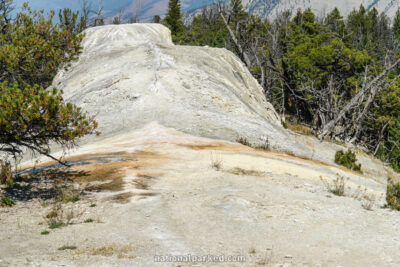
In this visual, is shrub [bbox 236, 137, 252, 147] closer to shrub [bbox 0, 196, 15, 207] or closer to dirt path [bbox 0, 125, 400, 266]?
dirt path [bbox 0, 125, 400, 266]

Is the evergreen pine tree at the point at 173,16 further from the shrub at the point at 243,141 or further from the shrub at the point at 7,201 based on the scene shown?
the shrub at the point at 7,201

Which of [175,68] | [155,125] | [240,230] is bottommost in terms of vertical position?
[240,230]

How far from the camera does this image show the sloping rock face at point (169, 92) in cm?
1712

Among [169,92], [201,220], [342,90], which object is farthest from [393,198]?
[342,90]

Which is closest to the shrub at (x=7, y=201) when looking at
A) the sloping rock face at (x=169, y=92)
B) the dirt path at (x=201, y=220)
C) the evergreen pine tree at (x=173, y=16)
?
the dirt path at (x=201, y=220)

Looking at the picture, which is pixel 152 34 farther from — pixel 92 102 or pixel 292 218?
pixel 292 218

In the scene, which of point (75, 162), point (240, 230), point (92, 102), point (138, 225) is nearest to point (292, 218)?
point (240, 230)

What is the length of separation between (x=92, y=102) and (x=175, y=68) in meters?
4.99

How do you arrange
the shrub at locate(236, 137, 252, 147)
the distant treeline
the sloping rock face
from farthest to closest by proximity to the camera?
the distant treeline < the sloping rock face < the shrub at locate(236, 137, 252, 147)

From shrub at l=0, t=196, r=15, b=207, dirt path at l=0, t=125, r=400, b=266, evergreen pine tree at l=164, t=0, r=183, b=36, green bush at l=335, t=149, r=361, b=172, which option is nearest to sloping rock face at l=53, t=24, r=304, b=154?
green bush at l=335, t=149, r=361, b=172

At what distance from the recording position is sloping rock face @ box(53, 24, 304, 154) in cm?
1712

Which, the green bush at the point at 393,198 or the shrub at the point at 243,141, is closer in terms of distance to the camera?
the green bush at the point at 393,198

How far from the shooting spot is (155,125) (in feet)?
53.1

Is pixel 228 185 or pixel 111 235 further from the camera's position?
pixel 228 185
